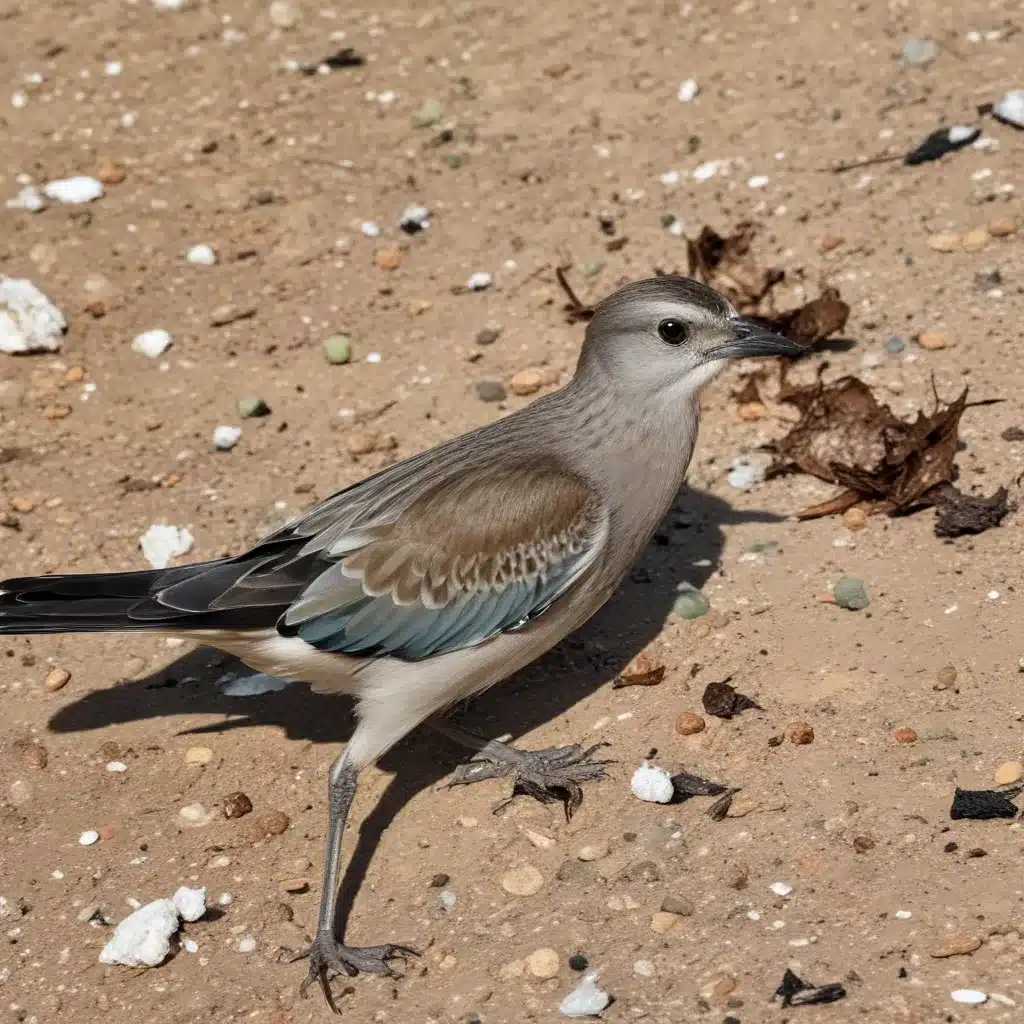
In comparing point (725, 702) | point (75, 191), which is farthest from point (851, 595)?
point (75, 191)

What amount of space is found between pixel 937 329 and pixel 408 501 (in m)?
3.29

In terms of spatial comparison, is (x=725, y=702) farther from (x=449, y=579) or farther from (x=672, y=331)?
(x=672, y=331)

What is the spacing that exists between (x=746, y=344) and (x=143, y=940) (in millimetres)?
3448

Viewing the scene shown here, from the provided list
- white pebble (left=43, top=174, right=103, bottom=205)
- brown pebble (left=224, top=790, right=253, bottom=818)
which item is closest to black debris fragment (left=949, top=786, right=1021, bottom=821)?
brown pebble (left=224, top=790, right=253, bottom=818)

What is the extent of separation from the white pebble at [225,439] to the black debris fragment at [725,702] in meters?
3.31

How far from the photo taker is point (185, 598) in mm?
6109

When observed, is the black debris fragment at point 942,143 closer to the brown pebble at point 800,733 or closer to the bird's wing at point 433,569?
the bird's wing at point 433,569

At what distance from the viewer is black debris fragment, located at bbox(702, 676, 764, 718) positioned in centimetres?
621

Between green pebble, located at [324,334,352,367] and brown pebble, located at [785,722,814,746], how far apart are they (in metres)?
3.85

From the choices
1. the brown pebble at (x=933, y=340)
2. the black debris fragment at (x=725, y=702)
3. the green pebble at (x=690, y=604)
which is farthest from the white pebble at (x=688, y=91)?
the black debris fragment at (x=725, y=702)

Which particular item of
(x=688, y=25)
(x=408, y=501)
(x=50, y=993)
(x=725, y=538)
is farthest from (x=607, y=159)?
(x=50, y=993)

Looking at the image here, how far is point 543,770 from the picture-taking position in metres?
6.14

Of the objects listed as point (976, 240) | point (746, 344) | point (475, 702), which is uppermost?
point (746, 344)

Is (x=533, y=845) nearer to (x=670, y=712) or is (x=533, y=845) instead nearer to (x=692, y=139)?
(x=670, y=712)
